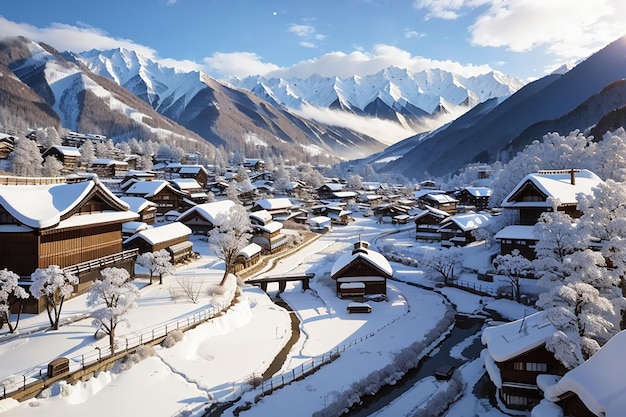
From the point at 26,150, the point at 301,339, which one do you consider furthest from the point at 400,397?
the point at 26,150

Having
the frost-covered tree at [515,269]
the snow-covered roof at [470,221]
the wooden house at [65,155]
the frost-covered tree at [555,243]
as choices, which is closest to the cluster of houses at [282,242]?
the snow-covered roof at [470,221]

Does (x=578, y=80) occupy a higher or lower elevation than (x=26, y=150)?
higher

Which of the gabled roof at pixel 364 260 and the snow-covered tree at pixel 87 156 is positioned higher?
the snow-covered tree at pixel 87 156

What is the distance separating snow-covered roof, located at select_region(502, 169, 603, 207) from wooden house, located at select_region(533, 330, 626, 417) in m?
25.8

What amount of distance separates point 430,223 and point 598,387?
164 ft

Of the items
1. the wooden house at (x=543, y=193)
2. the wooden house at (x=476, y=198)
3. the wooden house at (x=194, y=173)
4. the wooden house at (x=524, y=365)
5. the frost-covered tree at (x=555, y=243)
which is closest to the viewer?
the wooden house at (x=524, y=365)

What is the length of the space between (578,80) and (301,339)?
8724 inches

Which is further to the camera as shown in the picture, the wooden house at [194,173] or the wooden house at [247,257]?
the wooden house at [194,173]

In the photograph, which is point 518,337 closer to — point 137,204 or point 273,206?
point 137,204

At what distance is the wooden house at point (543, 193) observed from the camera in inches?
1512

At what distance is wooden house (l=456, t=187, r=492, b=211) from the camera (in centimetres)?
8688

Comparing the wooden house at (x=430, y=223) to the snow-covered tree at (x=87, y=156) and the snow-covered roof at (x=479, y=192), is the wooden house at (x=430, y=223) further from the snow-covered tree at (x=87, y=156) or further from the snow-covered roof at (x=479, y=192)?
the snow-covered tree at (x=87, y=156)

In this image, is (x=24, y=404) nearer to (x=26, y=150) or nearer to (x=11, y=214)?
(x=11, y=214)

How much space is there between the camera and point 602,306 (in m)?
16.2
